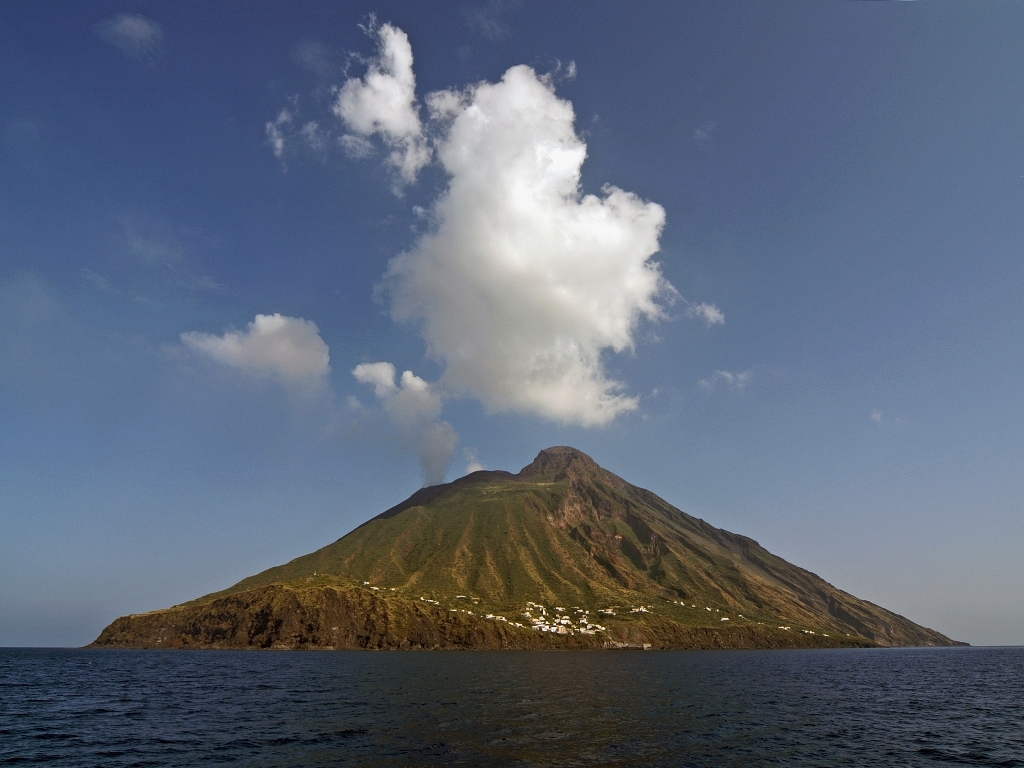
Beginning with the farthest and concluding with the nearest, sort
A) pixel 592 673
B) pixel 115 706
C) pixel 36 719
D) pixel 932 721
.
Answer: pixel 592 673, pixel 115 706, pixel 932 721, pixel 36 719

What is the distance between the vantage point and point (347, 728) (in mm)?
58250

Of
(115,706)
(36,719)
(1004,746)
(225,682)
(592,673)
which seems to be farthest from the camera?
(592,673)

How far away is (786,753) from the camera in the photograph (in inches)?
1998

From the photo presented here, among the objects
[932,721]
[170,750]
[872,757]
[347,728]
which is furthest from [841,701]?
[170,750]

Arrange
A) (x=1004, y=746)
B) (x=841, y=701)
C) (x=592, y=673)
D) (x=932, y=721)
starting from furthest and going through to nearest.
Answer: (x=592, y=673) → (x=841, y=701) → (x=932, y=721) → (x=1004, y=746)

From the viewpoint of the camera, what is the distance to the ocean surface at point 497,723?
47.7 meters

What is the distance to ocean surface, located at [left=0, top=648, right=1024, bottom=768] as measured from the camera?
4772 centimetres

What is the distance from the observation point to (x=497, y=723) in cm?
6125

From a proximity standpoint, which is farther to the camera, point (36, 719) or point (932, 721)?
point (932, 721)

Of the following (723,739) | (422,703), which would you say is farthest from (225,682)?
(723,739)

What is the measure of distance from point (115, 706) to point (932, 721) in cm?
10465

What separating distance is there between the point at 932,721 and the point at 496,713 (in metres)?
53.7

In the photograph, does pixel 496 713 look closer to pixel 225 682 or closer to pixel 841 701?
pixel 841 701

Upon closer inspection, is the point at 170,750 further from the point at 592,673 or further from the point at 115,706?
the point at 592,673
